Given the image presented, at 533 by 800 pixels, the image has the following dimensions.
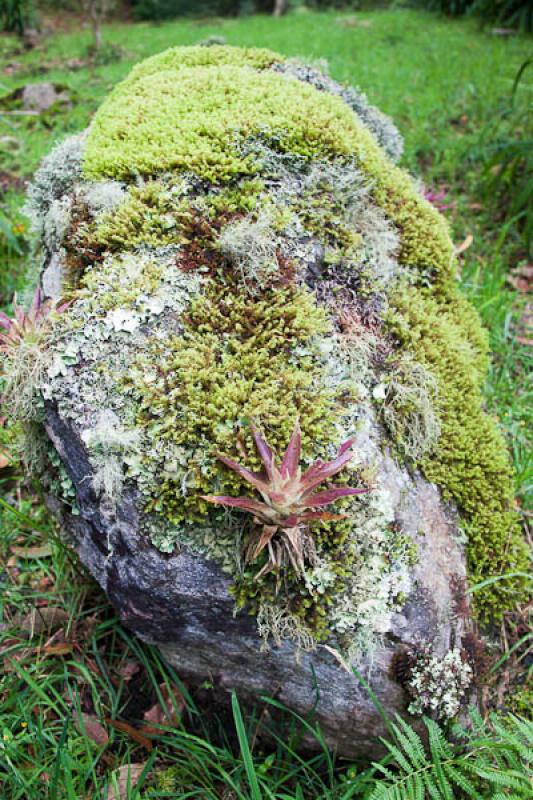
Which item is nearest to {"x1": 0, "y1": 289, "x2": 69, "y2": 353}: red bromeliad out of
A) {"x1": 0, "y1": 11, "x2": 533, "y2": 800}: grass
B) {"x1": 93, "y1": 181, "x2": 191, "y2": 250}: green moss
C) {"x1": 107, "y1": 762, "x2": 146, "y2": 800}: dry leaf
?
{"x1": 93, "y1": 181, "x2": 191, "y2": 250}: green moss

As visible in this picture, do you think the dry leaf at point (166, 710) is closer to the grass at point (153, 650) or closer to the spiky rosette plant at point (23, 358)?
the grass at point (153, 650)

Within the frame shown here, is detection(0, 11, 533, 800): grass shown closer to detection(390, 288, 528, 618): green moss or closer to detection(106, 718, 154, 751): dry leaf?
detection(106, 718, 154, 751): dry leaf

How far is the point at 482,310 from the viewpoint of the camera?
378 centimetres

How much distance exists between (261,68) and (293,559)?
3192 millimetres

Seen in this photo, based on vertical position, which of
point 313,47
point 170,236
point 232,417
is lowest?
point 232,417

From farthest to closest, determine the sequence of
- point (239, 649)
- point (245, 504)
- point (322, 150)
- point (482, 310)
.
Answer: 1. point (482, 310)
2. point (322, 150)
3. point (239, 649)
4. point (245, 504)

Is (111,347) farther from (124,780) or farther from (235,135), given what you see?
(124,780)

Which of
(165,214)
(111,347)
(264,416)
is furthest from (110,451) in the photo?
(165,214)

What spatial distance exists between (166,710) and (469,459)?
5.22 ft

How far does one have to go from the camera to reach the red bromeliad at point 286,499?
1611 mm

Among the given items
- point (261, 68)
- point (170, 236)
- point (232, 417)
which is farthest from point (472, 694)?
point (261, 68)

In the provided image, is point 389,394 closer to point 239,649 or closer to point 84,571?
point 239,649

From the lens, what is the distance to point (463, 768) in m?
1.82

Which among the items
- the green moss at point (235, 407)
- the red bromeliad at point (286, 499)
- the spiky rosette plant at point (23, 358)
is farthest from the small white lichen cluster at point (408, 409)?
the spiky rosette plant at point (23, 358)
